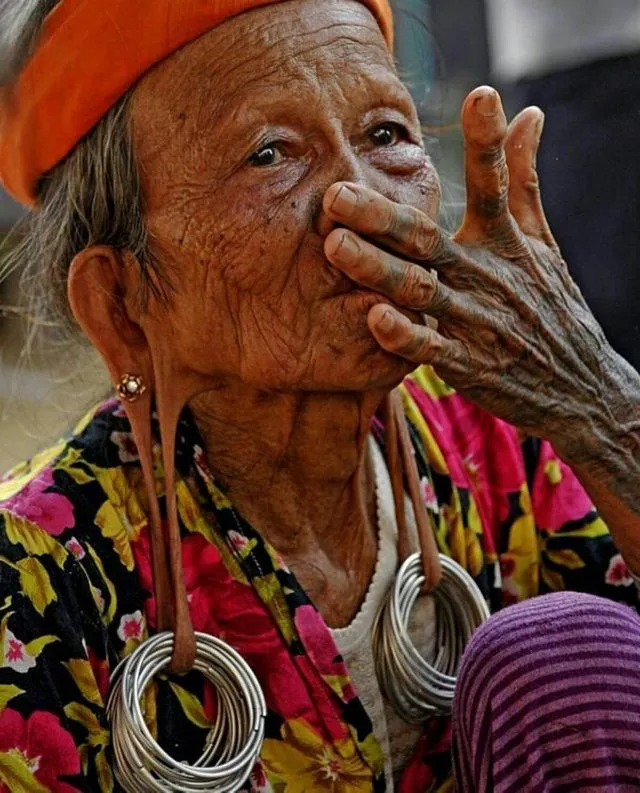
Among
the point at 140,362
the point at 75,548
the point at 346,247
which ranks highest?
the point at 346,247

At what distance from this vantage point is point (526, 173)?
1.75 metres

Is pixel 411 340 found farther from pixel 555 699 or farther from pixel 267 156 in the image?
pixel 555 699

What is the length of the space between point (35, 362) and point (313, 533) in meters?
0.59

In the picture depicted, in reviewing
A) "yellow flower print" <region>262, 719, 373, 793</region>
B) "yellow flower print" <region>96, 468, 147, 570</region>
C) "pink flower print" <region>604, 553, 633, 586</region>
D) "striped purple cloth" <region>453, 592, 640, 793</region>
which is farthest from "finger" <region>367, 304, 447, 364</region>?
"pink flower print" <region>604, 553, 633, 586</region>

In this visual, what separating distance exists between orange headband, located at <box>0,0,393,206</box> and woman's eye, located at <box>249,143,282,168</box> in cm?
19

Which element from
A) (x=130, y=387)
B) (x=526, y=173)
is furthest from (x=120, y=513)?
(x=526, y=173)

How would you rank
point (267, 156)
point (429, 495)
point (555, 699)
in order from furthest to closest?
1. point (429, 495)
2. point (267, 156)
3. point (555, 699)

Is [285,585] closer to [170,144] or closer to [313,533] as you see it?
[313,533]

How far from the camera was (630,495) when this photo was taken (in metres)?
1.82

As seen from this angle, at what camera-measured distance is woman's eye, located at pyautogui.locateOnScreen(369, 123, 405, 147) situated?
1740 millimetres

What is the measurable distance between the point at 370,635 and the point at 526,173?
2.29 feet

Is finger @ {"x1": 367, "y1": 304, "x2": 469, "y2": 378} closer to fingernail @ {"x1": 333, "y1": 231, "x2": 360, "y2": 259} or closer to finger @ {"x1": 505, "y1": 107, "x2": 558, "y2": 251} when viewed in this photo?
fingernail @ {"x1": 333, "y1": 231, "x2": 360, "y2": 259}

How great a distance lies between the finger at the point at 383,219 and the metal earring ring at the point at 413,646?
572 mm

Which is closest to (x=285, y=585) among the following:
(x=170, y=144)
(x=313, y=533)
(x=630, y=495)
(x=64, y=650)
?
(x=313, y=533)
